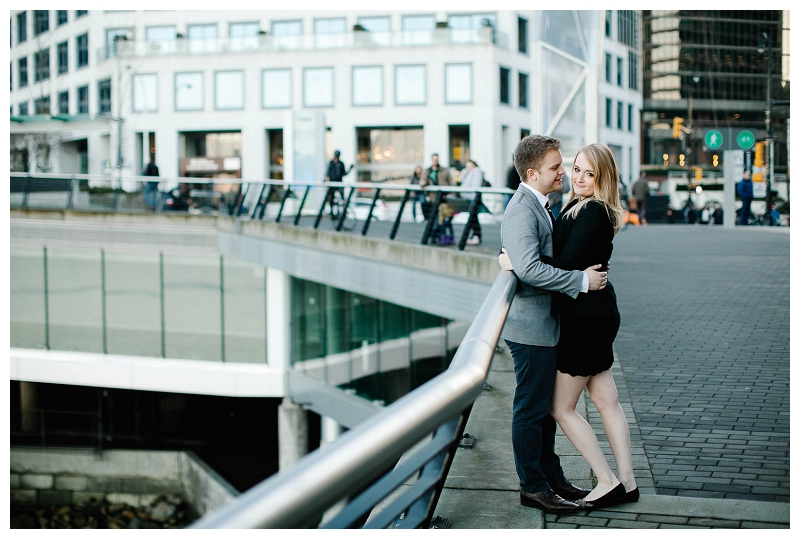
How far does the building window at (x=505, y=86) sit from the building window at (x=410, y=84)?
4.00 meters

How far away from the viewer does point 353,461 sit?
2.00 m

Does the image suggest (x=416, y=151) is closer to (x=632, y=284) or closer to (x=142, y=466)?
(x=142, y=466)

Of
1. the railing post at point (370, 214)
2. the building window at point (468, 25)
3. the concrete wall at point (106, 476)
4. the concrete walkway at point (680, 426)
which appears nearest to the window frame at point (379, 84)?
the building window at point (468, 25)

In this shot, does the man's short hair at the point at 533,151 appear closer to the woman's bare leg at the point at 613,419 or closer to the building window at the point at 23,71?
the woman's bare leg at the point at 613,419

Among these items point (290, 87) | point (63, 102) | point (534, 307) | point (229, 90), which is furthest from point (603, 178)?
point (63, 102)

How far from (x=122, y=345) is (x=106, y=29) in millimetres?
32573

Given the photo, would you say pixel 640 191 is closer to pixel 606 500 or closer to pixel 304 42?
pixel 304 42

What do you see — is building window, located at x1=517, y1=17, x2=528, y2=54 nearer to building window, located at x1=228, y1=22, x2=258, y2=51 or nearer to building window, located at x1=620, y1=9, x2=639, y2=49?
building window, located at x1=620, y1=9, x2=639, y2=49

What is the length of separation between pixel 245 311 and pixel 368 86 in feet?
83.5

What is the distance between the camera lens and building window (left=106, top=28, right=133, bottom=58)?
5350 cm

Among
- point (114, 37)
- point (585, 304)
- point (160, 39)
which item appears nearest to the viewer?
point (585, 304)

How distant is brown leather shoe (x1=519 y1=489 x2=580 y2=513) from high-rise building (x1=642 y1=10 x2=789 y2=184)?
84663mm

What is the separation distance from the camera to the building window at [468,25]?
48.9 m

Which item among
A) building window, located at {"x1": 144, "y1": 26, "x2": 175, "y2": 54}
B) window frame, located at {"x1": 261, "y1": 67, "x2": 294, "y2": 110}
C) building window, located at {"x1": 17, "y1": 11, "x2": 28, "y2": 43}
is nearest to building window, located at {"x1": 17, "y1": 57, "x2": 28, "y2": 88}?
building window, located at {"x1": 17, "y1": 11, "x2": 28, "y2": 43}
